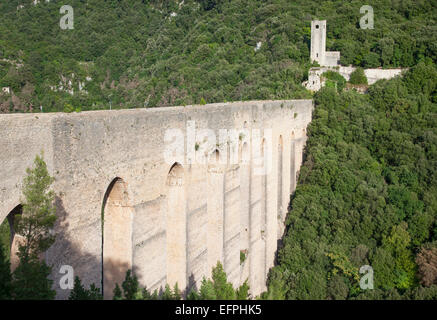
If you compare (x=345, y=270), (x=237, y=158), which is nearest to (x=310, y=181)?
(x=345, y=270)

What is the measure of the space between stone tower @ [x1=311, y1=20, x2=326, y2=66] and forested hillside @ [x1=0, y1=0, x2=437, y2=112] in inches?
A: 31.8

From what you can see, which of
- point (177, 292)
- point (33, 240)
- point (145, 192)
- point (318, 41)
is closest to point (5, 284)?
point (33, 240)

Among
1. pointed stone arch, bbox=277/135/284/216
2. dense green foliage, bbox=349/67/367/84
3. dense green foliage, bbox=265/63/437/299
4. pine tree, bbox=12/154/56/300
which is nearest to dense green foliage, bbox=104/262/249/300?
pine tree, bbox=12/154/56/300

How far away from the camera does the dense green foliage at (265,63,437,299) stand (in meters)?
14.3

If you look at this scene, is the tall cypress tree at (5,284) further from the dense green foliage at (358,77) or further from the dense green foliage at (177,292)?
the dense green foliage at (358,77)

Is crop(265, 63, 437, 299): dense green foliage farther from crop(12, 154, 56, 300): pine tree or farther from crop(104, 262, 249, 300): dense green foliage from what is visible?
crop(12, 154, 56, 300): pine tree

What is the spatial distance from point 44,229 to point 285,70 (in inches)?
903

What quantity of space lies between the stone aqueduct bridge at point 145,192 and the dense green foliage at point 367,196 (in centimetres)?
202

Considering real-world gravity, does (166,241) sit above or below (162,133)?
below

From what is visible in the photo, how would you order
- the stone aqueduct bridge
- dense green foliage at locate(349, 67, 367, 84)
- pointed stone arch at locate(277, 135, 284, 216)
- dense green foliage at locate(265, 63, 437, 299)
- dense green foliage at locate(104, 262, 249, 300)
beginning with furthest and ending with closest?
dense green foliage at locate(349, 67, 367, 84) < pointed stone arch at locate(277, 135, 284, 216) < dense green foliage at locate(265, 63, 437, 299) < the stone aqueduct bridge < dense green foliage at locate(104, 262, 249, 300)

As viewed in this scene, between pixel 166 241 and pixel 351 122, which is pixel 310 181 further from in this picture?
pixel 166 241

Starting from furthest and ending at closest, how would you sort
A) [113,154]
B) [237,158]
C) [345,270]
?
[345,270] → [237,158] → [113,154]

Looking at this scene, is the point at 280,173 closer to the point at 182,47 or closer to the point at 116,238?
the point at 116,238

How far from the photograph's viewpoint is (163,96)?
97.9 feet
